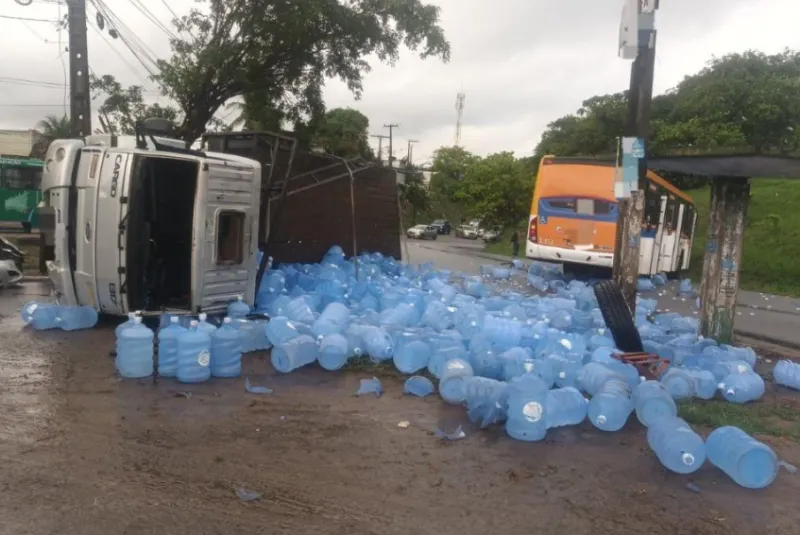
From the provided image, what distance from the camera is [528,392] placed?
513 cm

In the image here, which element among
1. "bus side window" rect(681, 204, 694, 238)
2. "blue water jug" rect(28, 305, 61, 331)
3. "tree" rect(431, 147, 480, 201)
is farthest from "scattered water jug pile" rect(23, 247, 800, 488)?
"tree" rect(431, 147, 480, 201)

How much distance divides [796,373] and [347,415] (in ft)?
15.1

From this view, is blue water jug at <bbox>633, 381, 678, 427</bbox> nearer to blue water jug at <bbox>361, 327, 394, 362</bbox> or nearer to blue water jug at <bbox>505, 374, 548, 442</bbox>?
blue water jug at <bbox>505, 374, 548, 442</bbox>

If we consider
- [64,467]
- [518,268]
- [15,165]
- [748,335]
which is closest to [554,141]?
[518,268]

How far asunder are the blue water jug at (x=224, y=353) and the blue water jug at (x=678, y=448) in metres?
3.72

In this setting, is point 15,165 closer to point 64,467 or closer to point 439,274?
point 439,274

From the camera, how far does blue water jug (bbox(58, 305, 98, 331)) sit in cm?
809

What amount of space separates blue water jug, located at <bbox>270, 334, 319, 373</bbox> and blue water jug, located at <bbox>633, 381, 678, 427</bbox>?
3.11 metres

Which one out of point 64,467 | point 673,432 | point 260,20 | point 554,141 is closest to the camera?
point 64,467

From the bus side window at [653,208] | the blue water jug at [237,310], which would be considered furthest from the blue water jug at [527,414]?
the bus side window at [653,208]

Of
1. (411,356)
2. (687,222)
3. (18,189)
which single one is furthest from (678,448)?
(18,189)

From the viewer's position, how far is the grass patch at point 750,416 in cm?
549

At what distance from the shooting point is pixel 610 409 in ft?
17.4

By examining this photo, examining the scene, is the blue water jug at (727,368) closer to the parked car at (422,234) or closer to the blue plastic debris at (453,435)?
the blue plastic debris at (453,435)
